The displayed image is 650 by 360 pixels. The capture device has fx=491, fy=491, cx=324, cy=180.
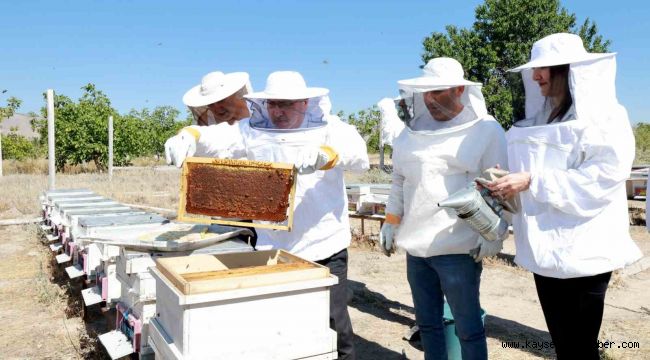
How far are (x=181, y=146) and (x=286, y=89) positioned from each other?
2.50 feet

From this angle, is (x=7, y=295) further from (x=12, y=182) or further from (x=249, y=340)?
(x=12, y=182)

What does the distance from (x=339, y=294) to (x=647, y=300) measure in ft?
14.8

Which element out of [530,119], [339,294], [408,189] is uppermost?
[530,119]

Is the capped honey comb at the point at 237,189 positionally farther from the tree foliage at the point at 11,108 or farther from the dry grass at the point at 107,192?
the tree foliage at the point at 11,108

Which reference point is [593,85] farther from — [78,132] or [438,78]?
[78,132]

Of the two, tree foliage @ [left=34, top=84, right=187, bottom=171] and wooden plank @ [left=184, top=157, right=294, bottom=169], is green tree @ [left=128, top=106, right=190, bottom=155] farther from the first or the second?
wooden plank @ [left=184, top=157, right=294, bottom=169]

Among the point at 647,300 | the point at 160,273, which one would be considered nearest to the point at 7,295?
the point at 160,273

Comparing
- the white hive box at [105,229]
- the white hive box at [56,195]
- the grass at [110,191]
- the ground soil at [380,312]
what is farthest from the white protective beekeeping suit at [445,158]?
the grass at [110,191]

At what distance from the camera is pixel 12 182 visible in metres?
17.5

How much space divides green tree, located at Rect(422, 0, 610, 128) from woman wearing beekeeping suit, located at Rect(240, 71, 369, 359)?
21.6 metres

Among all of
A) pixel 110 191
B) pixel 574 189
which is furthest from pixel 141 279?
pixel 110 191

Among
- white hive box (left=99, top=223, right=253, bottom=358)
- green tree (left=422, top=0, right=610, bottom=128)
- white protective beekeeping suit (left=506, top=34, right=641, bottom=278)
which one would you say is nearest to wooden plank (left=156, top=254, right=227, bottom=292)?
white hive box (left=99, top=223, right=253, bottom=358)

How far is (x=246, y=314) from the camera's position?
1.90 m

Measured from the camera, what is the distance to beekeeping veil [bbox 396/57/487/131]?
2605 mm
